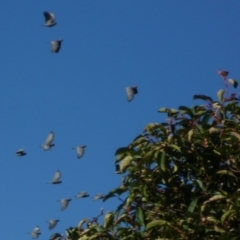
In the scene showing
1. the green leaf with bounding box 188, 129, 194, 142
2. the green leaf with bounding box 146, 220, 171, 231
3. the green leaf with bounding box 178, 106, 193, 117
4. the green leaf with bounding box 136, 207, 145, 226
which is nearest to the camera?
the green leaf with bounding box 146, 220, 171, 231

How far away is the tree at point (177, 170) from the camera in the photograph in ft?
16.4

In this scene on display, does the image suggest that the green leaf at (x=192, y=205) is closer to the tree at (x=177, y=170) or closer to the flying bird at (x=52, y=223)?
the tree at (x=177, y=170)

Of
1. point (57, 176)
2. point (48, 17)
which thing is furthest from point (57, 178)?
point (48, 17)

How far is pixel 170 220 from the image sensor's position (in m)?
4.98

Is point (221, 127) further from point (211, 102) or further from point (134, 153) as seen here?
point (134, 153)

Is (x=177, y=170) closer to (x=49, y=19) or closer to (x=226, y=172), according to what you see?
(x=226, y=172)

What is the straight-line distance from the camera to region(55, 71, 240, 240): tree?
16.4ft

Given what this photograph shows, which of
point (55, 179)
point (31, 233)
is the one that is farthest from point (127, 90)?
point (31, 233)

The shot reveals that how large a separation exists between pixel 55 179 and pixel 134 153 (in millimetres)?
1823

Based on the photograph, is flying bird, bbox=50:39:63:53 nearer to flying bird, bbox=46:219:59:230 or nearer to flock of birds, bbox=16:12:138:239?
flock of birds, bbox=16:12:138:239

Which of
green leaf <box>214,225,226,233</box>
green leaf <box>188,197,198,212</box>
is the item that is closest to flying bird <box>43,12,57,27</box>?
green leaf <box>188,197,198,212</box>

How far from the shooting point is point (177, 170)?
5.10 m

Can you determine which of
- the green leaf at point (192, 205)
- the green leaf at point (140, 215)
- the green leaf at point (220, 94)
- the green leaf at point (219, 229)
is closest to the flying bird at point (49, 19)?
the green leaf at point (220, 94)

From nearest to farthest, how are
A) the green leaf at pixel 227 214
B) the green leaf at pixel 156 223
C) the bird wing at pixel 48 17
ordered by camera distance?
the green leaf at pixel 227 214 < the green leaf at pixel 156 223 < the bird wing at pixel 48 17
